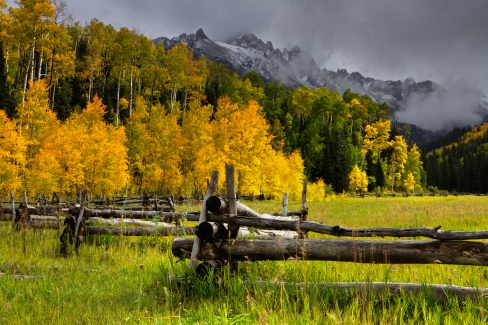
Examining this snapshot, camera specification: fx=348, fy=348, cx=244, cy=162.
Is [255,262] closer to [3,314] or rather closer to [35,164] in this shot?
[3,314]

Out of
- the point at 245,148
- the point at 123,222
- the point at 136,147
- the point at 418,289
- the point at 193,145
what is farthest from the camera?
the point at 136,147

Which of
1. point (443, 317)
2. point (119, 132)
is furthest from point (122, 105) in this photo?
point (443, 317)

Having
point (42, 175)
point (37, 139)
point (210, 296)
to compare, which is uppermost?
point (37, 139)

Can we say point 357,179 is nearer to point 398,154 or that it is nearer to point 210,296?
point 398,154

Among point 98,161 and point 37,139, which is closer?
point 37,139

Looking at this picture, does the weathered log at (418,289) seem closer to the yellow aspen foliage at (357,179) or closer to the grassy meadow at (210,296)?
the grassy meadow at (210,296)

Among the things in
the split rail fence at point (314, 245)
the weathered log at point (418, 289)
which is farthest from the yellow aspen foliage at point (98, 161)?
the weathered log at point (418, 289)

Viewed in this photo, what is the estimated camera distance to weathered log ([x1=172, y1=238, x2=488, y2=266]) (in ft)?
13.6

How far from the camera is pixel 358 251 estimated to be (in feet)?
14.9

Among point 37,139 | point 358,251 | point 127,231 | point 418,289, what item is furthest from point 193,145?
point 418,289

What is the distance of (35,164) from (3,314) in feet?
83.7

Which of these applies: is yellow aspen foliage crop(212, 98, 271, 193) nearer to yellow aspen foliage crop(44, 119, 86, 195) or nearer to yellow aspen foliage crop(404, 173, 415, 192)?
yellow aspen foliage crop(44, 119, 86, 195)

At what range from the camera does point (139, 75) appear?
175 ft

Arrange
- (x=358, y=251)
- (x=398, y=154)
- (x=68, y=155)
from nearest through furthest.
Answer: (x=358, y=251)
(x=68, y=155)
(x=398, y=154)
